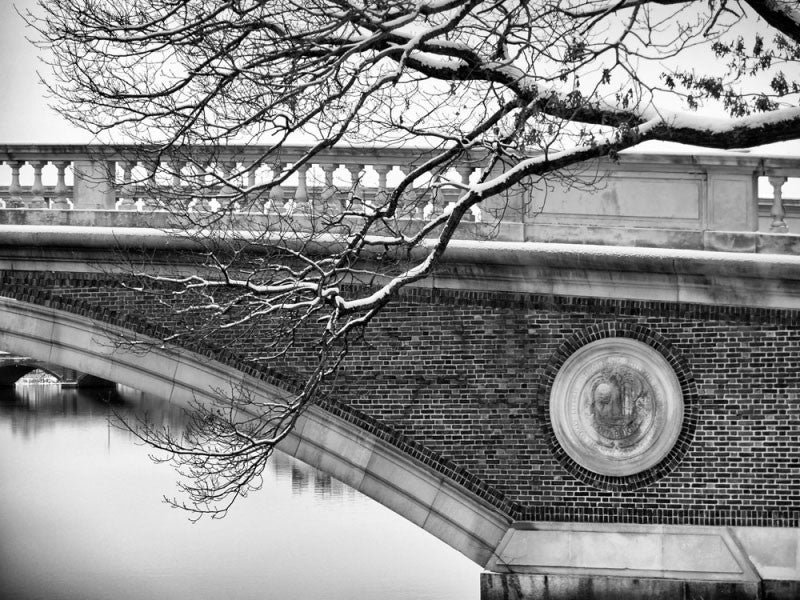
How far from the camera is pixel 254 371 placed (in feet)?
37.8

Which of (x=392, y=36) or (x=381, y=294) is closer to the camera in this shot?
(x=392, y=36)

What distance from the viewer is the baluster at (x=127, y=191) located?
11422 millimetres

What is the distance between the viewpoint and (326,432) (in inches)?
454

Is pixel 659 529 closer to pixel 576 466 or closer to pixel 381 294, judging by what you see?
pixel 576 466

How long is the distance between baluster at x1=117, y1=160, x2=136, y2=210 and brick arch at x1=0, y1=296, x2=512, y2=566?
1178mm

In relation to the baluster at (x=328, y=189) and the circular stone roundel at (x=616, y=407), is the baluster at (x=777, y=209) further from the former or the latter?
the baluster at (x=328, y=189)

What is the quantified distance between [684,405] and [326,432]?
325cm

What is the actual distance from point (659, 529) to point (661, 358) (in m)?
1.49

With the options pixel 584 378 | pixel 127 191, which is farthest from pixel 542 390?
pixel 127 191

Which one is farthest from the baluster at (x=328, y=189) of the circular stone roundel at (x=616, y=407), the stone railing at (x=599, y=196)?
the circular stone roundel at (x=616, y=407)

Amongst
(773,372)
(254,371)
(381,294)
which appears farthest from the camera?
(254,371)

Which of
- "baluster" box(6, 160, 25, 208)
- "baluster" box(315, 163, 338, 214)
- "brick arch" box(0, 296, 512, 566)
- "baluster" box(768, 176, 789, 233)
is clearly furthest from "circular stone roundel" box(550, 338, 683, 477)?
"baluster" box(6, 160, 25, 208)

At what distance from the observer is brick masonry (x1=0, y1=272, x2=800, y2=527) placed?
10.8 metres

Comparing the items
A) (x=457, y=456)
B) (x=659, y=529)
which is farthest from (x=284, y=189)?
(x=659, y=529)
